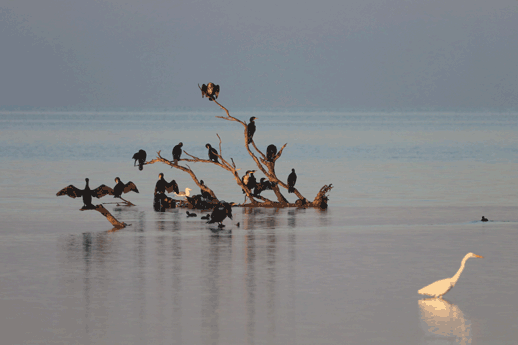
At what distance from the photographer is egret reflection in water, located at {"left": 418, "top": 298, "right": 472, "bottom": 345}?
25.1 ft

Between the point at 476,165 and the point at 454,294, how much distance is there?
28434 millimetres

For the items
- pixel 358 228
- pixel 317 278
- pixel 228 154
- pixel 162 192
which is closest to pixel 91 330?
pixel 317 278

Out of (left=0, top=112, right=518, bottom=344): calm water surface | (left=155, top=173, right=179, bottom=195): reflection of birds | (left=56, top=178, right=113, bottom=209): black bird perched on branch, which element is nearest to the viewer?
(left=0, top=112, right=518, bottom=344): calm water surface

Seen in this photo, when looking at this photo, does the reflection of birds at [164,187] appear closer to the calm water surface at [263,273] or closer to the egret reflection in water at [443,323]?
the calm water surface at [263,273]

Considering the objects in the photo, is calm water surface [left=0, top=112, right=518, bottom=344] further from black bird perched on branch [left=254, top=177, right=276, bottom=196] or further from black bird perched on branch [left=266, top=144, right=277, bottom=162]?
black bird perched on branch [left=266, top=144, right=277, bottom=162]

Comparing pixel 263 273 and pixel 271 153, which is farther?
pixel 271 153

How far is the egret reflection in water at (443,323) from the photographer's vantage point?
302 inches

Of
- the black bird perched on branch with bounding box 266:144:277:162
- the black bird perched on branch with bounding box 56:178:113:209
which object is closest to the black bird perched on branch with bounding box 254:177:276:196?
the black bird perched on branch with bounding box 266:144:277:162

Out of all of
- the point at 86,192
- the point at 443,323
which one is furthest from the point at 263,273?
the point at 86,192

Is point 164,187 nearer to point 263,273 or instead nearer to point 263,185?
point 263,185

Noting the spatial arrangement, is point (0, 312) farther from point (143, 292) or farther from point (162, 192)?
point (162, 192)

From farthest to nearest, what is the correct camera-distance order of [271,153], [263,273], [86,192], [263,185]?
[263,185], [271,153], [86,192], [263,273]

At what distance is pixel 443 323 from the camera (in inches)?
326

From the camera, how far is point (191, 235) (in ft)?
47.6
